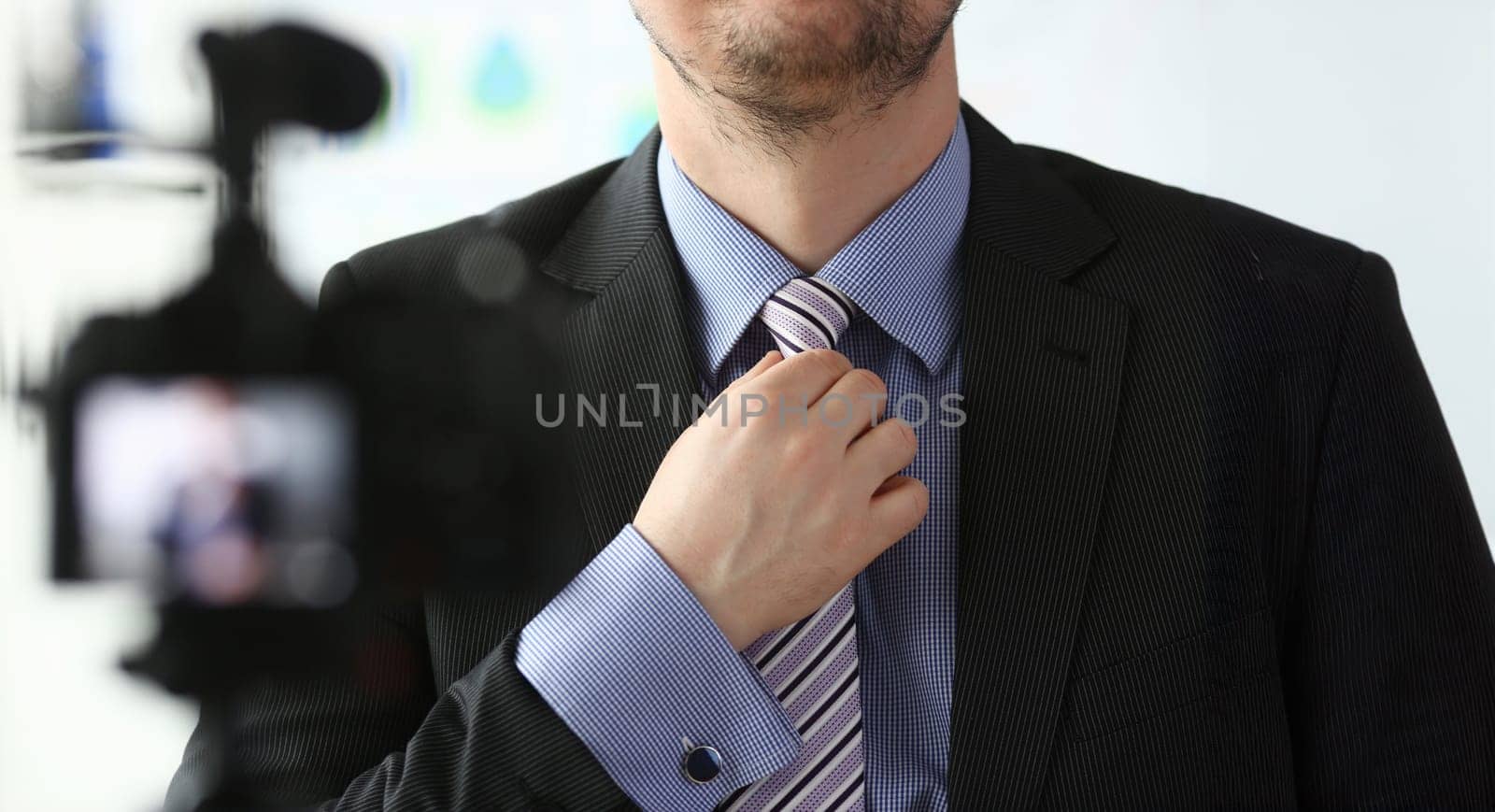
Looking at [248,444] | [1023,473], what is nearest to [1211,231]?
[1023,473]

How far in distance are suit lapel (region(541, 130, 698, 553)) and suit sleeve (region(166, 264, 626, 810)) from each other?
132 mm

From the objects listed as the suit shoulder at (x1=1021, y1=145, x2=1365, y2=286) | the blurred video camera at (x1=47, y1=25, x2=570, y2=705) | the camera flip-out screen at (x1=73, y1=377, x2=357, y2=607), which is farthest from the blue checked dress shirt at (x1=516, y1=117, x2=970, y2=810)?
the camera flip-out screen at (x1=73, y1=377, x2=357, y2=607)

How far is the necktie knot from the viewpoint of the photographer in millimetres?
748

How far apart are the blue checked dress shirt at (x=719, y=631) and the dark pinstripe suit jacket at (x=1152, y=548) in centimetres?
3

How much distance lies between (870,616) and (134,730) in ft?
2.03

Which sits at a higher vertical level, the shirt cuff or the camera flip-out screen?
the shirt cuff

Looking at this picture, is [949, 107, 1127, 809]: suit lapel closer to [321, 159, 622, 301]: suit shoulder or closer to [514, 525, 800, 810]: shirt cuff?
[514, 525, 800, 810]: shirt cuff

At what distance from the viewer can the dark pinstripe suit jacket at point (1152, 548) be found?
2.31 feet

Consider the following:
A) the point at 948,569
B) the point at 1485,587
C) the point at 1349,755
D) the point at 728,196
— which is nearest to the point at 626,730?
the point at 948,569

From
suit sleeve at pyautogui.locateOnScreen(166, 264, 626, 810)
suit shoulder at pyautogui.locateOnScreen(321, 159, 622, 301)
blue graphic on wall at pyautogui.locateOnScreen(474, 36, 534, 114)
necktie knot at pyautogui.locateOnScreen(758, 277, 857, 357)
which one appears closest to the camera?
suit sleeve at pyautogui.locateOnScreen(166, 264, 626, 810)

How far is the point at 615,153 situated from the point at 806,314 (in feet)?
1.30

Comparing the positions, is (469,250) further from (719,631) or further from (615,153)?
(719,631)

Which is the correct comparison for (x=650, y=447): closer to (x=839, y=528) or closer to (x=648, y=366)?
(x=648, y=366)

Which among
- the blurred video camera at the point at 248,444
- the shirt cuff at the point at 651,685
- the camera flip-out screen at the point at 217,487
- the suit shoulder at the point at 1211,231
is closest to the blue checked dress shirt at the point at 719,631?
the shirt cuff at the point at 651,685
